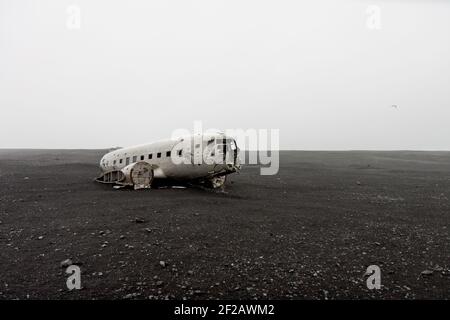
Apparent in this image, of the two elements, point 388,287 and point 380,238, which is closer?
point 388,287

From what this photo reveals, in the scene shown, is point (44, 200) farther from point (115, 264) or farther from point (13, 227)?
point (115, 264)

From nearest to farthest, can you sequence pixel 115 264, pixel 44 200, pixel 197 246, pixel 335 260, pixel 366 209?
1. pixel 115 264
2. pixel 335 260
3. pixel 197 246
4. pixel 366 209
5. pixel 44 200

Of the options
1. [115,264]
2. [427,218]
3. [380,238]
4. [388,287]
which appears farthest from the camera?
[427,218]

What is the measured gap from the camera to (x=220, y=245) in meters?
9.68

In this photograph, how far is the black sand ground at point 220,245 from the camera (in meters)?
7.00

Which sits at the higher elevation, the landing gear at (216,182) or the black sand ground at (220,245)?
the landing gear at (216,182)

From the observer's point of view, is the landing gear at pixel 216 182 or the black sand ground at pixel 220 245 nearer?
the black sand ground at pixel 220 245

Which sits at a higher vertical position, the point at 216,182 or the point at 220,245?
the point at 216,182

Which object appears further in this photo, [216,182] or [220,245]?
[216,182]

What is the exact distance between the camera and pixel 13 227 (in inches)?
441
